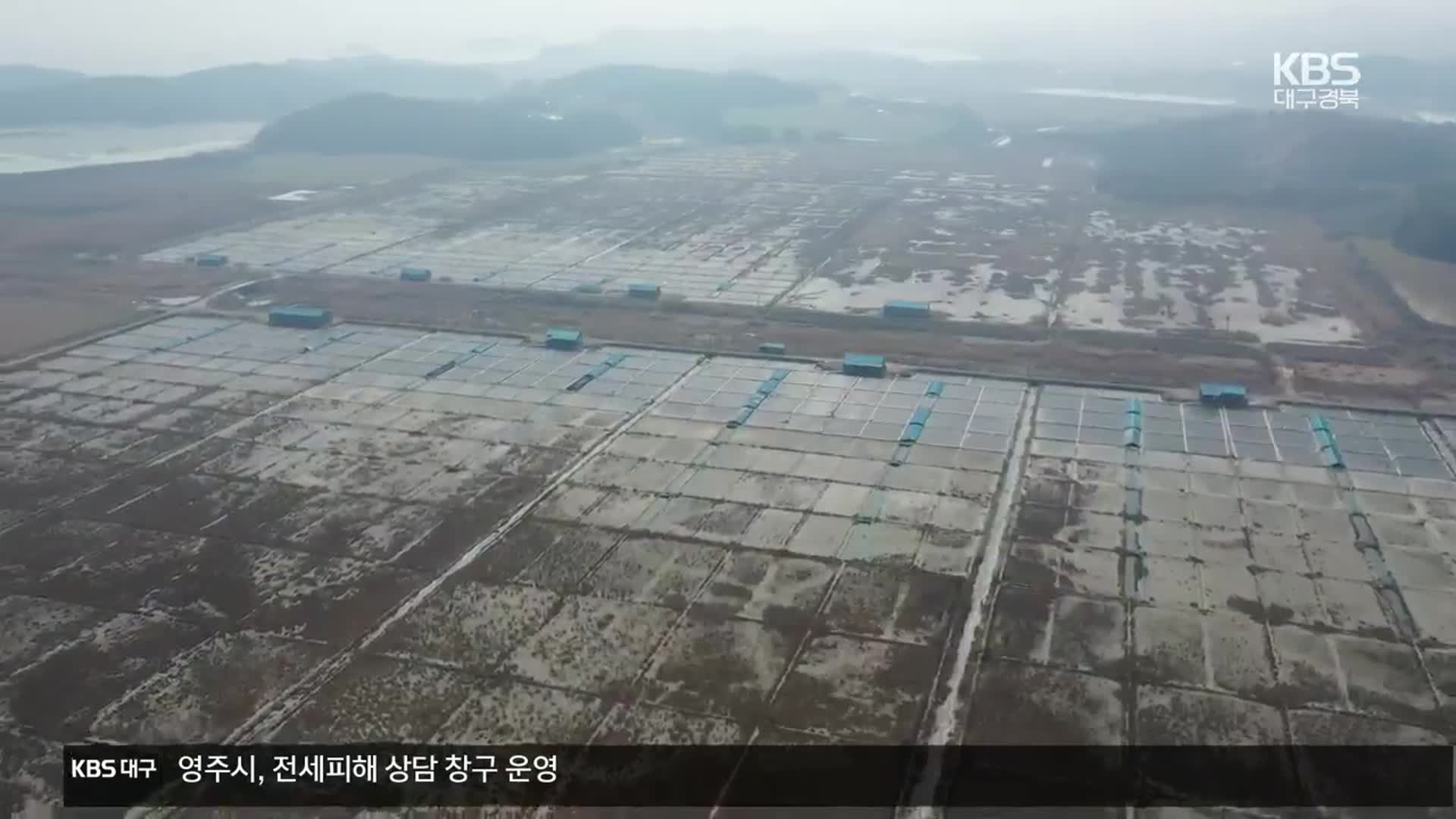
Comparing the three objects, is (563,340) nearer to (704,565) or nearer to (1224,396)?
(704,565)

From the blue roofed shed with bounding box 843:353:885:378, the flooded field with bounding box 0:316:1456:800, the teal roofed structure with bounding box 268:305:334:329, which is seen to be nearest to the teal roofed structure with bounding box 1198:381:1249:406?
the flooded field with bounding box 0:316:1456:800

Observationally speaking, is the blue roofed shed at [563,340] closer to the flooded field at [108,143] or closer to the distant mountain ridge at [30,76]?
the flooded field at [108,143]

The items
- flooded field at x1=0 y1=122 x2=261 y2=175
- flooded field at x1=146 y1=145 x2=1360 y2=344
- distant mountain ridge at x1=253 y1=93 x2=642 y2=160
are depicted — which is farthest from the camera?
distant mountain ridge at x1=253 y1=93 x2=642 y2=160

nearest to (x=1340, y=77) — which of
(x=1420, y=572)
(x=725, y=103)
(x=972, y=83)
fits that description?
(x=972, y=83)

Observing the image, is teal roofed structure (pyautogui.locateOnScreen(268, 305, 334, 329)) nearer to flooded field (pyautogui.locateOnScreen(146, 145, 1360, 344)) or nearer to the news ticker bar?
flooded field (pyautogui.locateOnScreen(146, 145, 1360, 344))

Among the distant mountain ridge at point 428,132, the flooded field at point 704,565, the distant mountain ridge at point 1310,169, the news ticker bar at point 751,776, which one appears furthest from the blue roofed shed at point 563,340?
the distant mountain ridge at point 428,132

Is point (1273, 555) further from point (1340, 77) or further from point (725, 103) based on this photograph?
point (1340, 77)

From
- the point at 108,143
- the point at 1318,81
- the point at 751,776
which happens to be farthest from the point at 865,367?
the point at 1318,81
